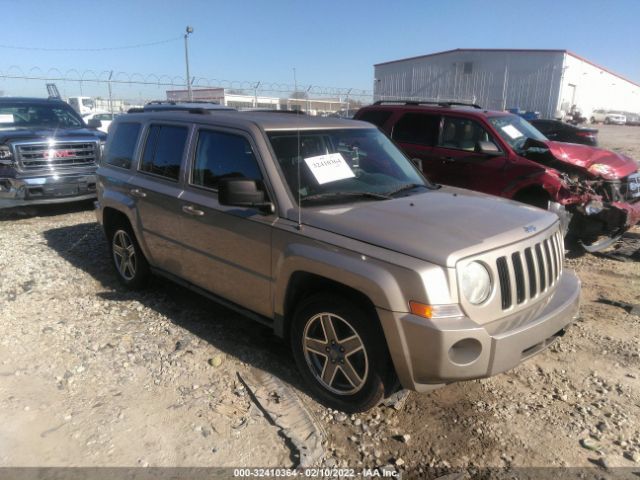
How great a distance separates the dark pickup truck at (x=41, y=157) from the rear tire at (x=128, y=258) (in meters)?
2.86

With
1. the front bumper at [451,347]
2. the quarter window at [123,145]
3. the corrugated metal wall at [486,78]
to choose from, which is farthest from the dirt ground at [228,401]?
the corrugated metal wall at [486,78]

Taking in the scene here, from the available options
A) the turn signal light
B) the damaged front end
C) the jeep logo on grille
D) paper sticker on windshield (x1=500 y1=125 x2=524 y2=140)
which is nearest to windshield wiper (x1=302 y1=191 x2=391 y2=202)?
the turn signal light

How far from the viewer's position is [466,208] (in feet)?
11.3

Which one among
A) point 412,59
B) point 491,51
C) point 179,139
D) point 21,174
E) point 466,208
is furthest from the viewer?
point 412,59

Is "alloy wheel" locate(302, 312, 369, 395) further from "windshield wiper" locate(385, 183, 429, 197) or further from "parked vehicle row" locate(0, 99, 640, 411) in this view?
"windshield wiper" locate(385, 183, 429, 197)

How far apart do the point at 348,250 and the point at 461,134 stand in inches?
197

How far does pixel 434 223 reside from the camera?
10.0 feet

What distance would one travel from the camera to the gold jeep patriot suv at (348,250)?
8.84 ft

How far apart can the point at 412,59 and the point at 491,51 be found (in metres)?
7.27

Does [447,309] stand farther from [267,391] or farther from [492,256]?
[267,391]

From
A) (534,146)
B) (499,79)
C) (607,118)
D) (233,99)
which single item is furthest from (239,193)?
(607,118)

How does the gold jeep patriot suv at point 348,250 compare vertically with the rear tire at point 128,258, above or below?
above

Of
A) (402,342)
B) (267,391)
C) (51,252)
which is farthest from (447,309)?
(51,252)

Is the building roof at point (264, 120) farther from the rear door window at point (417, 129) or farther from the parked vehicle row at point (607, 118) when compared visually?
the parked vehicle row at point (607, 118)
